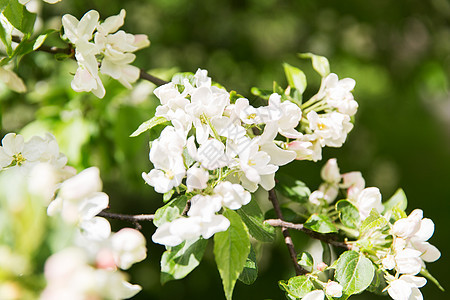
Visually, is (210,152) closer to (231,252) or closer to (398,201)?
(231,252)

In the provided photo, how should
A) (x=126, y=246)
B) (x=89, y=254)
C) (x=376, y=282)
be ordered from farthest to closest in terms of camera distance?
(x=376, y=282)
(x=126, y=246)
(x=89, y=254)

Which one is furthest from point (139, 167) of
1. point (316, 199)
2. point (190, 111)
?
point (190, 111)

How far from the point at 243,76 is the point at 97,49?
5.46 ft

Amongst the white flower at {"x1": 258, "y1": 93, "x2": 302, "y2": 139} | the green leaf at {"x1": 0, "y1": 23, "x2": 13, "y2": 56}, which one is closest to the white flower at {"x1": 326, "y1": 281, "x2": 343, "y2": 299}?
the white flower at {"x1": 258, "y1": 93, "x2": 302, "y2": 139}

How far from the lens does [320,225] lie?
2.67 ft

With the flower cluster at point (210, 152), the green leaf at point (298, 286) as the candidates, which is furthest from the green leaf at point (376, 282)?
the flower cluster at point (210, 152)

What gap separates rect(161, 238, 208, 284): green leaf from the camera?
681mm

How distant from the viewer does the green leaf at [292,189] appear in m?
0.96

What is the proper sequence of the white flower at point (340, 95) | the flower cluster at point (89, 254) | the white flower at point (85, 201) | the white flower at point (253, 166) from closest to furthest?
1. the flower cluster at point (89, 254)
2. the white flower at point (85, 201)
3. the white flower at point (253, 166)
4. the white flower at point (340, 95)

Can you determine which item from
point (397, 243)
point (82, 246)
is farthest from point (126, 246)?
point (397, 243)

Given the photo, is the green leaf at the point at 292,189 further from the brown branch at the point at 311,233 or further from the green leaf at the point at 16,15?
the green leaf at the point at 16,15

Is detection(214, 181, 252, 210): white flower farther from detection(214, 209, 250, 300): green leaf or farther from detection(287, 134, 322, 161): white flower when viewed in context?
detection(287, 134, 322, 161): white flower

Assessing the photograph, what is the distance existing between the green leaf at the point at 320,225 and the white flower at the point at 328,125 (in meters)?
0.14

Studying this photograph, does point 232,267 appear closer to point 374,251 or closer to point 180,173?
point 180,173
